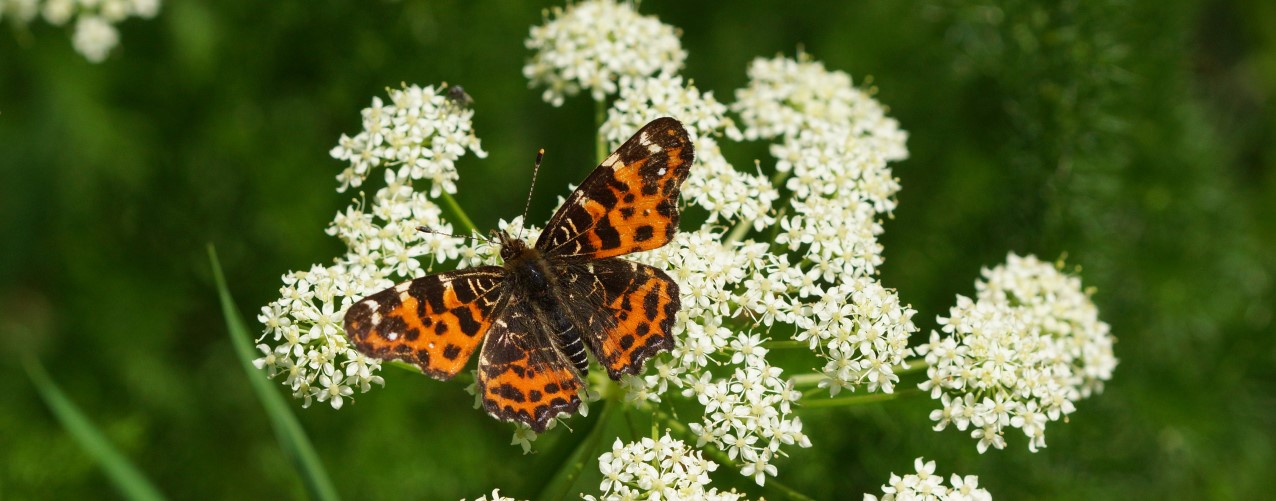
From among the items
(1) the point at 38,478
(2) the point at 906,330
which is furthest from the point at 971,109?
(1) the point at 38,478

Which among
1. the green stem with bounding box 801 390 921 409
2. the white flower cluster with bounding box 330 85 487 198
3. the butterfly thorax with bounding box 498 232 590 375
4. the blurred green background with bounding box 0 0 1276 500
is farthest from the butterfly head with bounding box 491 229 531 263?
the blurred green background with bounding box 0 0 1276 500

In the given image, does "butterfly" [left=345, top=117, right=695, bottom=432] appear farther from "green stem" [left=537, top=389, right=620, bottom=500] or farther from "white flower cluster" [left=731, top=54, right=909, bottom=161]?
"white flower cluster" [left=731, top=54, right=909, bottom=161]

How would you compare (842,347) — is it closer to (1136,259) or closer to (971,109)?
(971,109)

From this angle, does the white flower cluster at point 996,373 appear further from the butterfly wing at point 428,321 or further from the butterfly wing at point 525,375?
the butterfly wing at point 428,321

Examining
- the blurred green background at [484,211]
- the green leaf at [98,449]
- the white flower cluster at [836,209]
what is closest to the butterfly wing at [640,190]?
the white flower cluster at [836,209]

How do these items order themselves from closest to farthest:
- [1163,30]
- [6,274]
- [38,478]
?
[38,478], [1163,30], [6,274]

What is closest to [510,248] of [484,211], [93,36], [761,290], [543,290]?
[543,290]
